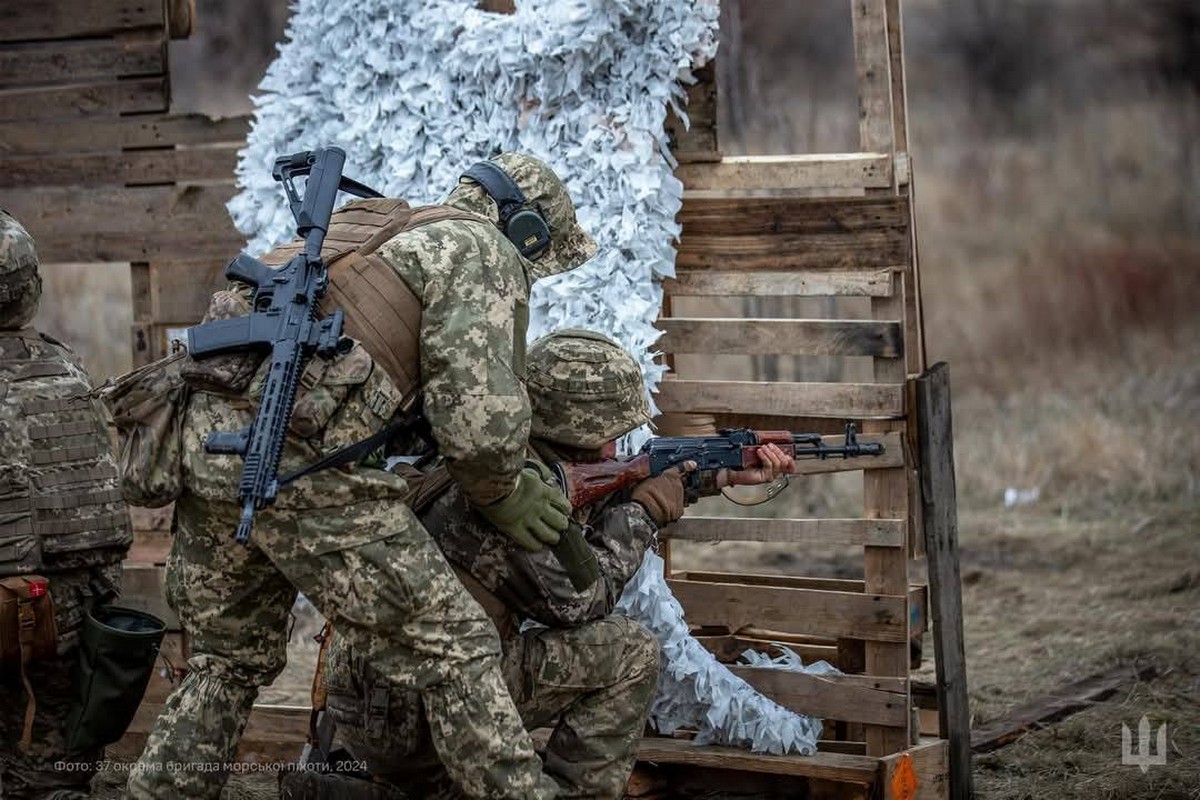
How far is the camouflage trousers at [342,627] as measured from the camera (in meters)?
3.69

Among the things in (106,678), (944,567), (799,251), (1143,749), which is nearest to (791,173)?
(799,251)

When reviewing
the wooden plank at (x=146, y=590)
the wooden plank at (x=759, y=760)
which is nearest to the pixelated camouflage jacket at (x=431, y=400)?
the wooden plank at (x=759, y=760)

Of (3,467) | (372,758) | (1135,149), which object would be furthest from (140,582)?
(1135,149)

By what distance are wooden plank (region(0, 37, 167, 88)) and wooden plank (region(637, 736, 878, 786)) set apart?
3.34 meters

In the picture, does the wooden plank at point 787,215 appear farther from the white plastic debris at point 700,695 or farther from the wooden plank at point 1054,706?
the wooden plank at point 1054,706

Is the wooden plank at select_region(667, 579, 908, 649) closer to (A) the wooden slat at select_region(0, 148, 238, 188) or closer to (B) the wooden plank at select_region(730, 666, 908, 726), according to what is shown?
(B) the wooden plank at select_region(730, 666, 908, 726)

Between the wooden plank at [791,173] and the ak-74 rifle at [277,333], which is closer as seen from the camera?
the ak-74 rifle at [277,333]

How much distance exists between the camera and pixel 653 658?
4.31m

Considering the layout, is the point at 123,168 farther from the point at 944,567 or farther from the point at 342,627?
the point at 944,567

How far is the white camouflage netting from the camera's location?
489 cm

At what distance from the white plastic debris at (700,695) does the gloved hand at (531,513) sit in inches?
36.1

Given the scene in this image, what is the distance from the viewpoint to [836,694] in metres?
4.86

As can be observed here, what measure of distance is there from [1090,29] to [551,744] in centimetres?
979

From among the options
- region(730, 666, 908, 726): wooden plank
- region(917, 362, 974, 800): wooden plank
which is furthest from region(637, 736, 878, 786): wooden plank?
region(917, 362, 974, 800): wooden plank
